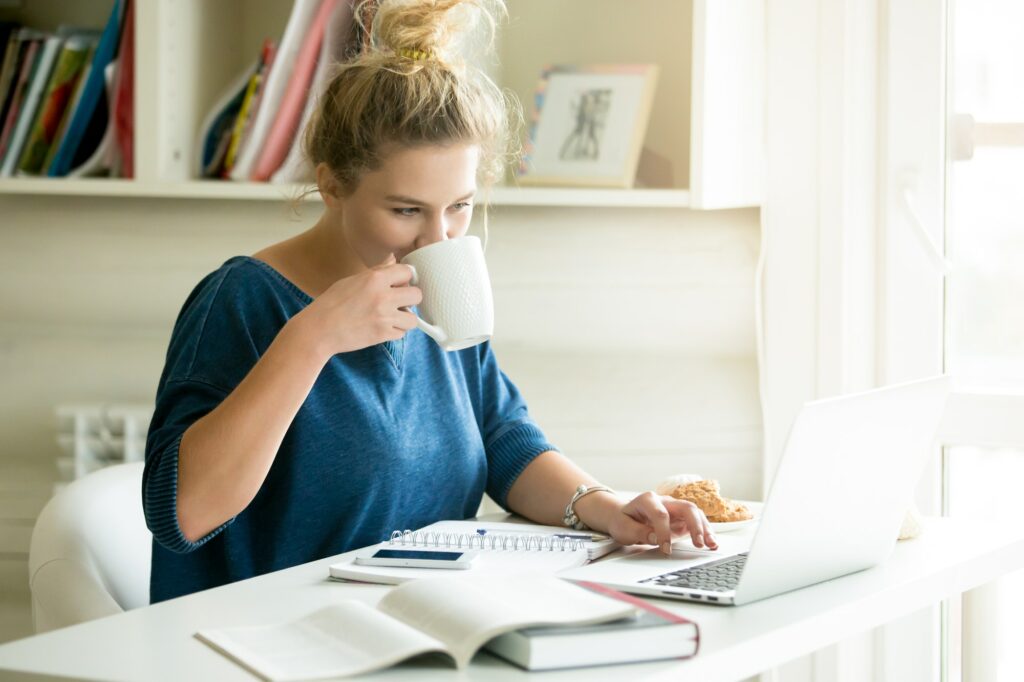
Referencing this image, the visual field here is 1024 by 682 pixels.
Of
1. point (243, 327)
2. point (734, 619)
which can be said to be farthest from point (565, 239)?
point (734, 619)

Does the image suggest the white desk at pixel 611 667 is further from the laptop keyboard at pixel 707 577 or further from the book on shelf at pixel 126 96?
the book on shelf at pixel 126 96

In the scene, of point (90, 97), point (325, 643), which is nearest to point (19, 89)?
point (90, 97)

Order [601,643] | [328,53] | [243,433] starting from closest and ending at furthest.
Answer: [601,643]
[243,433]
[328,53]

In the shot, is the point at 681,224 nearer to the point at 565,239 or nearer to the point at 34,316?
the point at 565,239

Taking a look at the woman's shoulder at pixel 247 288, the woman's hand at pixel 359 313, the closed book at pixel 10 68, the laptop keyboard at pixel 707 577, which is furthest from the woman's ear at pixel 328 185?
the closed book at pixel 10 68

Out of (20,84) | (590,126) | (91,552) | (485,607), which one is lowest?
(91,552)

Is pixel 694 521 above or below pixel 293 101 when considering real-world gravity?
below

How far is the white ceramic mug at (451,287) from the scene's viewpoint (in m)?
1.26

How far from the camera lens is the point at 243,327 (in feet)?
4.41

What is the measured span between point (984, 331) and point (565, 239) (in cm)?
67

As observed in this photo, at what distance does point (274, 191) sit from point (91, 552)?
2.22ft

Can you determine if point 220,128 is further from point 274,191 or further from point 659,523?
point 659,523

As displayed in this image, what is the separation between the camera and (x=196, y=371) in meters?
1.29

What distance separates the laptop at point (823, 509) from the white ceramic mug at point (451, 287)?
0.29m
